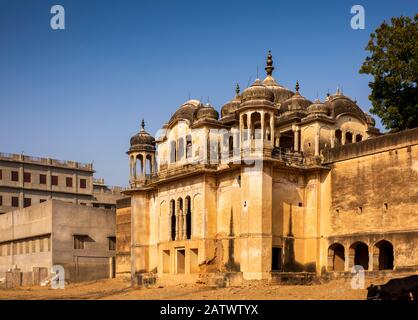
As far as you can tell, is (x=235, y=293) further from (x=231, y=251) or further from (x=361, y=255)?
(x=361, y=255)

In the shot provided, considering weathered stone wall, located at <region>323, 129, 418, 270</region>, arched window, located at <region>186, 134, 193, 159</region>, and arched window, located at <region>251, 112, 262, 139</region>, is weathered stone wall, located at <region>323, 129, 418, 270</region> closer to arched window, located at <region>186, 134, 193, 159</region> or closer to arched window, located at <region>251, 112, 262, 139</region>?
→ arched window, located at <region>251, 112, 262, 139</region>

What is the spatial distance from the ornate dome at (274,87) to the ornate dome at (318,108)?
14.8 feet

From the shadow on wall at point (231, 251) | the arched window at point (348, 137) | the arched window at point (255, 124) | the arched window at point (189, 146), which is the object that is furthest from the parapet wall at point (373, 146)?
the arched window at point (189, 146)

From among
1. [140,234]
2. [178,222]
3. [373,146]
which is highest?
[373,146]

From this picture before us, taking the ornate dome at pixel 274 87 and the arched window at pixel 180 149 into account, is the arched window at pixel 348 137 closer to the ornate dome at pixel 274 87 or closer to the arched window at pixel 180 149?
the ornate dome at pixel 274 87

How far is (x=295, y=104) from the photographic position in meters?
36.6

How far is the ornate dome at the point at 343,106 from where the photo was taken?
35.0 metres

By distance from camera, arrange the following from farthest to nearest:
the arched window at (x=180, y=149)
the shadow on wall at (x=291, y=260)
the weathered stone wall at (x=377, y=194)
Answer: the arched window at (x=180, y=149), the shadow on wall at (x=291, y=260), the weathered stone wall at (x=377, y=194)

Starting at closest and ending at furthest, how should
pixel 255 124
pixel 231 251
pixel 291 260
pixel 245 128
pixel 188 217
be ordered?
pixel 291 260 < pixel 231 251 < pixel 245 128 < pixel 255 124 < pixel 188 217

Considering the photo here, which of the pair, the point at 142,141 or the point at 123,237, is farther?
the point at 123,237

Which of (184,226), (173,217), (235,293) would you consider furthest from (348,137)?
(235,293)

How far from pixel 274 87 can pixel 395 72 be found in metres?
8.38
